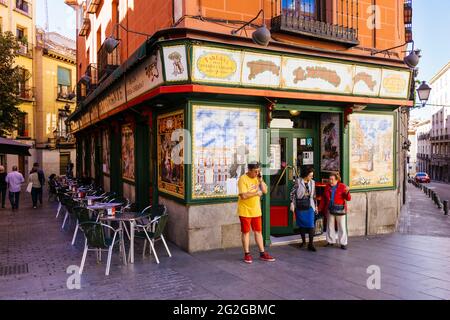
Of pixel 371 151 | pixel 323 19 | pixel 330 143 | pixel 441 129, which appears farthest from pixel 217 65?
pixel 441 129

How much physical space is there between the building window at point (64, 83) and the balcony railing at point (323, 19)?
28.9m

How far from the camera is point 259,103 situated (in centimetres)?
805

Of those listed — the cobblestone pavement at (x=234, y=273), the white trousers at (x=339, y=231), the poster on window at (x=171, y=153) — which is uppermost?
the poster on window at (x=171, y=153)

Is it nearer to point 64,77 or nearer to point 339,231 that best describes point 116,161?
point 339,231

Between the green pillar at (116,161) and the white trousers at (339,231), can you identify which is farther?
the green pillar at (116,161)

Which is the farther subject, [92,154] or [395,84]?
[92,154]

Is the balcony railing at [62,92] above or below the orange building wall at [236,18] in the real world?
above

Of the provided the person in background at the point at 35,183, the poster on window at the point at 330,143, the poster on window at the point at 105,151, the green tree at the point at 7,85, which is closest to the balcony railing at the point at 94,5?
the green tree at the point at 7,85

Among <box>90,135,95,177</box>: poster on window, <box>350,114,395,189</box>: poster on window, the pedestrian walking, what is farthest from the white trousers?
<box>90,135,95,177</box>: poster on window

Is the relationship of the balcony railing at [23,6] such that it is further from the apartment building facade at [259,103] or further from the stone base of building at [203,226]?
the stone base of building at [203,226]

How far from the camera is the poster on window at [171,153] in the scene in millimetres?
7749

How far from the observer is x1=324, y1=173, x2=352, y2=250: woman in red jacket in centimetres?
798

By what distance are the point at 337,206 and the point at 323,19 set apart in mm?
4404

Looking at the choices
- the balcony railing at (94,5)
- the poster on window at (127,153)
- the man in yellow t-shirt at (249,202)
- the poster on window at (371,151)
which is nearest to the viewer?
the man in yellow t-shirt at (249,202)
